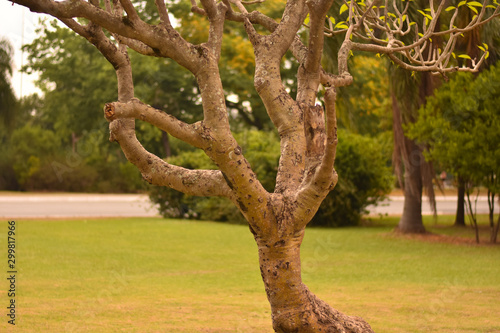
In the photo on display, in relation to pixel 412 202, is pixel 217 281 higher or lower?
lower

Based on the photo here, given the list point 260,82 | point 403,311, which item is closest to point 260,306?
point 403,311

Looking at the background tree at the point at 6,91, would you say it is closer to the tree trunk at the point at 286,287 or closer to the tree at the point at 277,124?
the tree at the point at 277,124

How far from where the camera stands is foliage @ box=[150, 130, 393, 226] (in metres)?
18.5

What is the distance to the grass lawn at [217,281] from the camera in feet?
22.6

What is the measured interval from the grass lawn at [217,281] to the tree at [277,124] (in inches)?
77.1

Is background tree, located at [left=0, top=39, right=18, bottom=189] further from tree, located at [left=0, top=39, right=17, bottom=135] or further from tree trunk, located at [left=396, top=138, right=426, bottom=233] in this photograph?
tree trunk, located at [left=396, top=138, right=426, bottom=233]

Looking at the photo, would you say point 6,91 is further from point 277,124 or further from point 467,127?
point 277,124

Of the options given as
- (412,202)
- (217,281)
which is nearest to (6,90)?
(217,281)

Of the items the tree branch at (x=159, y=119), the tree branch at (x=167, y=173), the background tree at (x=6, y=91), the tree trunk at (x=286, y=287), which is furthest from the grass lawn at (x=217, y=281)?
the background tree at (x=6, y=91)

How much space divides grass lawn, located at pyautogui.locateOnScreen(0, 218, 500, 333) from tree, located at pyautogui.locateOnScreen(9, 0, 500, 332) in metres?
1.96

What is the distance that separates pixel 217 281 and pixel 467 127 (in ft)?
22.9

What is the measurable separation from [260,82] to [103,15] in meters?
1.43

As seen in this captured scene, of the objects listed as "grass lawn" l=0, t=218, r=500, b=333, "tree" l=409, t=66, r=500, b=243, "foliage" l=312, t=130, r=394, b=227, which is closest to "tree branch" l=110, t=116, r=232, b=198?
"grass lawn" l=0, t=218, r=500, b=333

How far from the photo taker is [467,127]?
13.4 metres
